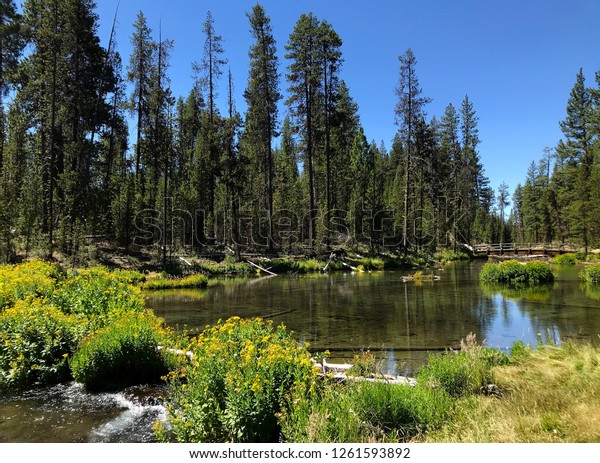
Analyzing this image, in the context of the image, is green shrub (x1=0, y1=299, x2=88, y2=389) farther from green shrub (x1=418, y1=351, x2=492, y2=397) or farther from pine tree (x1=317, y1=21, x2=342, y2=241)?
pine tree (x1=317, y1=21, x2=342, y2=241)

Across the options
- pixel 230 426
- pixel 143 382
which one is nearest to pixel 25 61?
pixel 143 382

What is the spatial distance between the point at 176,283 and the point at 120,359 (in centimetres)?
1759

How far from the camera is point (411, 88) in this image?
44.0 metres

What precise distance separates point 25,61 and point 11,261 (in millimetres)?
19408

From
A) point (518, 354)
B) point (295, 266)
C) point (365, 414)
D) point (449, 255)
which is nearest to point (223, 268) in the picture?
point (295, 266)

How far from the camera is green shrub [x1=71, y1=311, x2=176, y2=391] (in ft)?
26.6

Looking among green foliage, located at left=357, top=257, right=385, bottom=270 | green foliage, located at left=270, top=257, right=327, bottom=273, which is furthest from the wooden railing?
green foliage, located at left=270, top=257, right=327, bottom=273

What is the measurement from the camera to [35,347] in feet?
28.2

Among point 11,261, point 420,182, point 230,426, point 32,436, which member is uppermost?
point 420,182

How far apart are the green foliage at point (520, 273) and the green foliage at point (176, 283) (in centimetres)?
1928

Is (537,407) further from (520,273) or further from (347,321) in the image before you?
(520,273)

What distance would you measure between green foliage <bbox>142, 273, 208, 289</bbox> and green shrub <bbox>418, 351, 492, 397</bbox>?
21.0 m

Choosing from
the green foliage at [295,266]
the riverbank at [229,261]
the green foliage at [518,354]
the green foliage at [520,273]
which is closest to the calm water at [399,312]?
the green foliage at [520,273]
